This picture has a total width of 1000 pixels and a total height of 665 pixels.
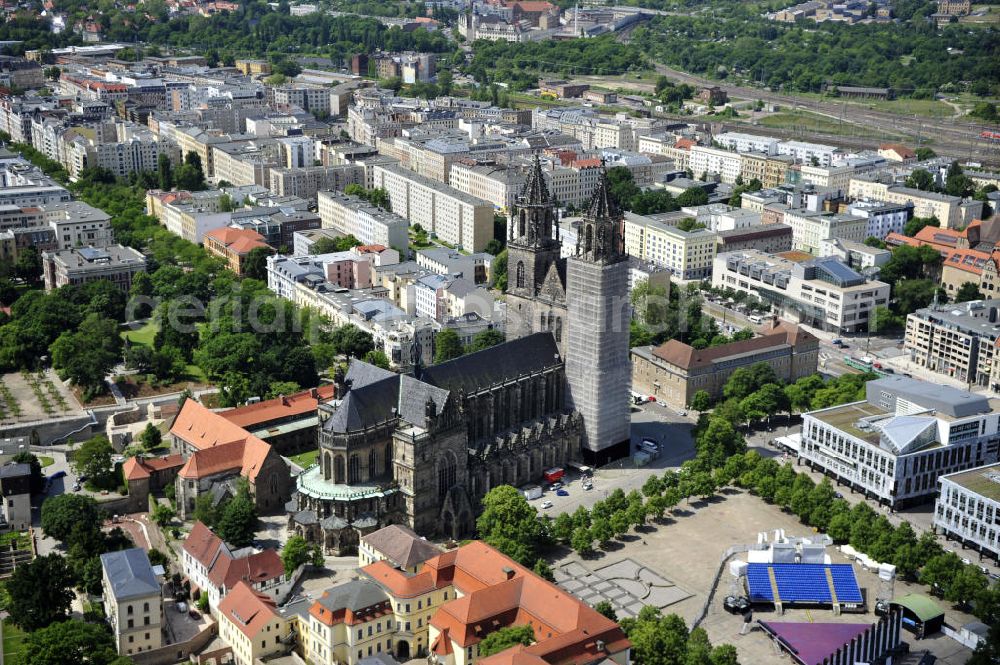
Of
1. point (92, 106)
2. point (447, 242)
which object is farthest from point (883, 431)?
point (92, 106)

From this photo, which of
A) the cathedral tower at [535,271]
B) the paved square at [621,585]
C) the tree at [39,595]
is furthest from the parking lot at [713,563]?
the tree at [39,595]

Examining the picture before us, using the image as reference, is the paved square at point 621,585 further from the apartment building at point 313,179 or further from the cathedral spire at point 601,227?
the apartment building at point 313,179

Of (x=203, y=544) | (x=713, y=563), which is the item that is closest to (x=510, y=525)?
(x=713, y=563)

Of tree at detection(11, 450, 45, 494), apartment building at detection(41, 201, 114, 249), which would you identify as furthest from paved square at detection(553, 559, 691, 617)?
apartment building at detection(41, 201, 114, 249)

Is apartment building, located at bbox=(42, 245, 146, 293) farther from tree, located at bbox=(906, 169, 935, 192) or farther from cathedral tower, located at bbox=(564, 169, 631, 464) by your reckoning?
tree, located at bbox=(906, 169, 935, 192)

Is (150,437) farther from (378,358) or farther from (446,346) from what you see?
(446,346)

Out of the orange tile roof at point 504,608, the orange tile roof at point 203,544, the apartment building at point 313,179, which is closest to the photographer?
the orange tile roof at point 504,608
